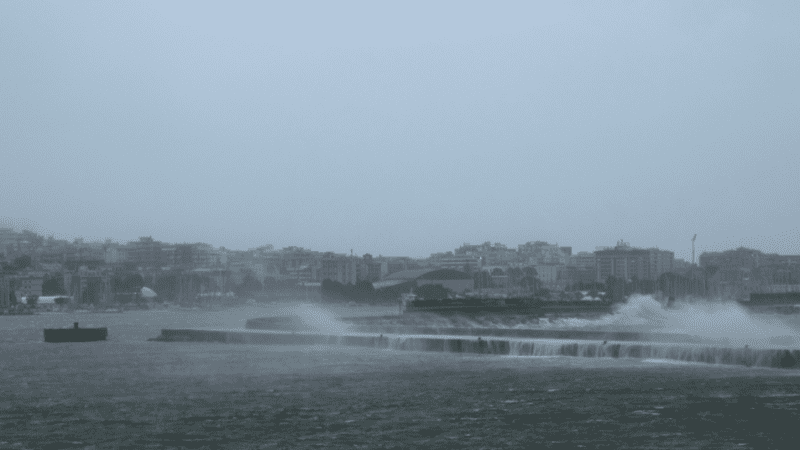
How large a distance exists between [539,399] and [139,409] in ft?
31.3

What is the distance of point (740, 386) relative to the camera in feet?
99.0

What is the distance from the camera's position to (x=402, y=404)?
27.6m

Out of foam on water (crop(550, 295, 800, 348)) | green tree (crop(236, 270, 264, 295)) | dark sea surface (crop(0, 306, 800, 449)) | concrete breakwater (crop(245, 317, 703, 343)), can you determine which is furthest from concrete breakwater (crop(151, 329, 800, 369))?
Answer: green tree (crop(236, 270, 264, 295))

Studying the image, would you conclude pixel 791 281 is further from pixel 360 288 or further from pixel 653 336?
pixel 653 336

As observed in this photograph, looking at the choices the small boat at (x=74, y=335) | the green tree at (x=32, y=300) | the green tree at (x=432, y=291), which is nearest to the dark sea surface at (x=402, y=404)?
the small boat at (x=74, y=335)

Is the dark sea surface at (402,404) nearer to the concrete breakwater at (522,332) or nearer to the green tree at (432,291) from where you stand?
the concrete breakwater at (522,332)

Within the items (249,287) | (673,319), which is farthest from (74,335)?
(249,287)

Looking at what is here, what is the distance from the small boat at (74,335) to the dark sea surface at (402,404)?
22849 millimetres

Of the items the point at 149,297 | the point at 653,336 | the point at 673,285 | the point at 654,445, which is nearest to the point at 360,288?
the point at 149,297

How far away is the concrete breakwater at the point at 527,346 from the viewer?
119ft

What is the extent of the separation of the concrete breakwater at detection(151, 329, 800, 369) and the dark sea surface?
34.4 inches

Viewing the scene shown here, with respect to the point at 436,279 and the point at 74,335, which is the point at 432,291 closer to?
the point at 436,279

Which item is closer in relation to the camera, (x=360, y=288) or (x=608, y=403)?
(x=608, y=403)

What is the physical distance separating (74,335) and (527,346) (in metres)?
31.6
